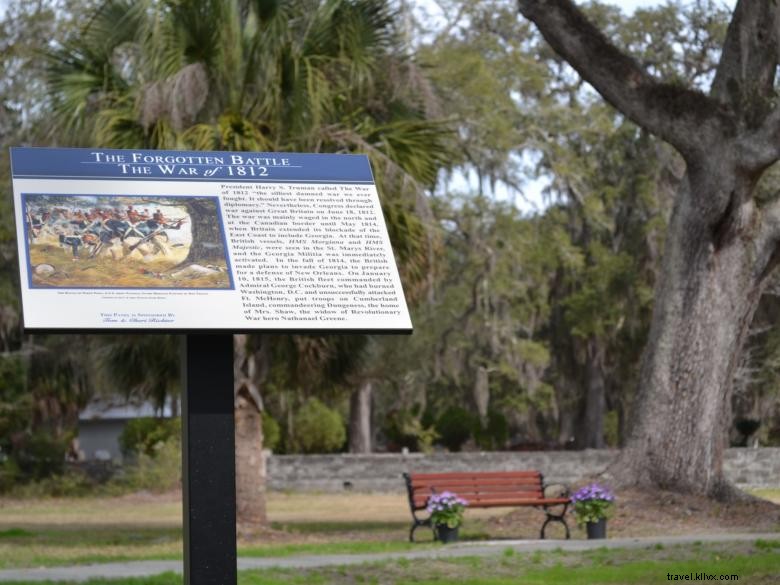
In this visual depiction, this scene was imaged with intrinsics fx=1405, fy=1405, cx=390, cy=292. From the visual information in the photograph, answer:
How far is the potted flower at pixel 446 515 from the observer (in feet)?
48.6

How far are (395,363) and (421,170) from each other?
1706 centimetres

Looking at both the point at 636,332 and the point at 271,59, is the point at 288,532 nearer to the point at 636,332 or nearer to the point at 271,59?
the point at 271,59

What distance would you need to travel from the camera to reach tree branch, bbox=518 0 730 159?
17.7 m

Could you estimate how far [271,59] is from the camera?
16.9 meters

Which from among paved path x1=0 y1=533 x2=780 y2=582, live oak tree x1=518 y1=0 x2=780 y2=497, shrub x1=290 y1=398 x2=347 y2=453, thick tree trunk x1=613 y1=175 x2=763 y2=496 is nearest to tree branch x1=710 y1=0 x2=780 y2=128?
live oak tree x1=518 y1=0 x2=780 y2=497

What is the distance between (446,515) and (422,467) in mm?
16715

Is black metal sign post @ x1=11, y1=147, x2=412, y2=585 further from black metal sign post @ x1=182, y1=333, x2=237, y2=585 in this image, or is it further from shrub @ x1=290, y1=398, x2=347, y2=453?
shrub @ x1=290, y1=398, x2=347, y2=453

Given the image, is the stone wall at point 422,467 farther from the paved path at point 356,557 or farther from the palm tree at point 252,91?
the paved path at point 356,557

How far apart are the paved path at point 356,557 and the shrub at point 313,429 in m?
22.6

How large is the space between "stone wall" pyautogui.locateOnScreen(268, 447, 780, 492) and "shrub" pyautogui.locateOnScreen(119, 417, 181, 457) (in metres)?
2.37

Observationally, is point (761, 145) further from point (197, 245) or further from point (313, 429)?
point (313, 429)

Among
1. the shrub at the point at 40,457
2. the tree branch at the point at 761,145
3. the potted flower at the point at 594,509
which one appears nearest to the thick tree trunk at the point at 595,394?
the shrub at the point at 40,457

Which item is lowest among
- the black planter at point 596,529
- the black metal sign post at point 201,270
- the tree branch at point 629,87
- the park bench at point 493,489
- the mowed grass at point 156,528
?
the mowed grass at point 156,528

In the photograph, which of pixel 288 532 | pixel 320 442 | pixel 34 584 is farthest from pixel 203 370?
pixel 320 442
